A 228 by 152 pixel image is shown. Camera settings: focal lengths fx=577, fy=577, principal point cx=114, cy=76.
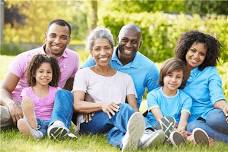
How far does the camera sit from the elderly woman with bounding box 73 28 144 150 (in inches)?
196

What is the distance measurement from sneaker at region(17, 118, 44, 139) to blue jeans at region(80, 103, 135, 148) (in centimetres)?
49

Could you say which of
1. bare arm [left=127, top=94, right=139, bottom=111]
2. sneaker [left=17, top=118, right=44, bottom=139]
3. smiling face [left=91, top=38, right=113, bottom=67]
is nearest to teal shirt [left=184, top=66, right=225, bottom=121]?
bare arm [left=127, top=94, right=139, bottom=111]

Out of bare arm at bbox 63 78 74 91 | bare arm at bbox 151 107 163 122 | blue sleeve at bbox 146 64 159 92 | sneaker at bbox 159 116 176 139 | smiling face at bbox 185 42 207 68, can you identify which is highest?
smiling face at bbox 185 42 207 68

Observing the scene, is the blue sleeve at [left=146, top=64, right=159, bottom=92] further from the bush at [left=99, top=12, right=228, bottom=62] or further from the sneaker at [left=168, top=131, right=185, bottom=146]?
the bush at [left=99, top=12, right=228, bottom=62]

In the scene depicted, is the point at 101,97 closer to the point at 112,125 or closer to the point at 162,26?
the point at 112,125

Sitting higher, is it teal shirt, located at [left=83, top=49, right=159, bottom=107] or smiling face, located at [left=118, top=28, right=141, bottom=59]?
smiling face, located at [left=118, top=28, right=141, bottom=59]

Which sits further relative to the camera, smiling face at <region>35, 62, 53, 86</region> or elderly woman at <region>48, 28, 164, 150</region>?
smiling face at <region>35, 62, 53, 86</region>

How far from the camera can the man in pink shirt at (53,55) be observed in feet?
18.2

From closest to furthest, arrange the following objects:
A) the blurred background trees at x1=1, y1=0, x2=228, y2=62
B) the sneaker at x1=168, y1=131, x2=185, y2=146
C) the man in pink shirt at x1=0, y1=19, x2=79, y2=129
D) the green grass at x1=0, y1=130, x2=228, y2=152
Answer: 1. the green grass at x1=0, y1=130, x2=228, y2=152
2. the sneaker at x1=168, y1=131, x2=185, y2=146
3. the man in pink shirt at x1=0, y1=19, x2=79, y2=129
4. the blurred background trees at x1=1, y1=0, x2=228, y2=62

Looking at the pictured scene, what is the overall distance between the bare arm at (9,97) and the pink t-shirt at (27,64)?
64 mm

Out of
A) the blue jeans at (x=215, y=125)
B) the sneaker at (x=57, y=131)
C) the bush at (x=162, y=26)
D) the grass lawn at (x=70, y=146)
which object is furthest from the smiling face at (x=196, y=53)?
the bush at (x=162, y=26)

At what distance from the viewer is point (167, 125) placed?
505 cm

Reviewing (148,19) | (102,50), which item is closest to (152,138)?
(102,50)

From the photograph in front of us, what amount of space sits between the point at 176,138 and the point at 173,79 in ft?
2.41
